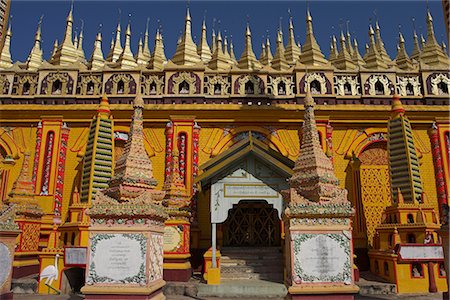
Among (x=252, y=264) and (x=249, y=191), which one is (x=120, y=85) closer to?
(x=249, y=191)

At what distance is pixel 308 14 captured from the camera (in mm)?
22562

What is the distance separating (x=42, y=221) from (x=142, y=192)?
31.1ft

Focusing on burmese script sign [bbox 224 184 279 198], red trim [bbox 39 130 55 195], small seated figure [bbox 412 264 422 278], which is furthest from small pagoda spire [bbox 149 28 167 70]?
small seated figure [bbox 412 264 422 278]

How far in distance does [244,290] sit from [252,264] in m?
2.09

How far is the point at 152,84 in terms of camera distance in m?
18.5

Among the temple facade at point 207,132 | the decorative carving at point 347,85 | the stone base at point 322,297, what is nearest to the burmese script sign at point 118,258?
the stone base at point 322,297

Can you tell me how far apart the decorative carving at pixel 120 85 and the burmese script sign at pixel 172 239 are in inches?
301

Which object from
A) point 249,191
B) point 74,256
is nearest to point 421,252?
point 249,191

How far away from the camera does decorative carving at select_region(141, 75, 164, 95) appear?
18250 millimetres

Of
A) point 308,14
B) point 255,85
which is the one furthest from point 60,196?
point 308,14

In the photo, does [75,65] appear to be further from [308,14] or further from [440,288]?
[440,288]

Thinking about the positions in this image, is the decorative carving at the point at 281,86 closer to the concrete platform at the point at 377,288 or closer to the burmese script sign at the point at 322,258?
the concrete platform at the point at 377,288

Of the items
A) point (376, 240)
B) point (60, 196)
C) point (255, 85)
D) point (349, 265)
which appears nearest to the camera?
point (349, 265)

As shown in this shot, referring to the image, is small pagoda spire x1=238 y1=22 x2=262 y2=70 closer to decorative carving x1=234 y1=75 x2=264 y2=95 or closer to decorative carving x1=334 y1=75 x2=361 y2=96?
decorative carving x1=234 y1=75 x2=264 y2=95
